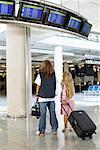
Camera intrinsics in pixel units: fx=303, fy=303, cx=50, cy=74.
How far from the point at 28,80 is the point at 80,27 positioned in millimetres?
3725

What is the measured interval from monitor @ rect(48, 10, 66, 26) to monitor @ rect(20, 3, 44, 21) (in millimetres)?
272

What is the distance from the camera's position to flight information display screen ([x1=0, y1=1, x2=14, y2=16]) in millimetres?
6324

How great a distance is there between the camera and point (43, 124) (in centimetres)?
681

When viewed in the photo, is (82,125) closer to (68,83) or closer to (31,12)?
(68,83)

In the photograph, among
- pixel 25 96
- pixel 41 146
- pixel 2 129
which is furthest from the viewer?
pixel 25 96

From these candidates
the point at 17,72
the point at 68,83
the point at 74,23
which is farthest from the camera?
the point at 17,72

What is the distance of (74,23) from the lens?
762cm

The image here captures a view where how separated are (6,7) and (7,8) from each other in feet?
0.11

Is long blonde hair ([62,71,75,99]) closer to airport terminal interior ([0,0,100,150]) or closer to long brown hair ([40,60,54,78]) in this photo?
airport terminal interior ([0,0,100,150])

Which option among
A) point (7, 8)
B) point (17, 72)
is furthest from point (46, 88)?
point (17, 72)

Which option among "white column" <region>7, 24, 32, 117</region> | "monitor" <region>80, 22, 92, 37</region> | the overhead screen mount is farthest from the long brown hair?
"white column" <region>7, 24, 32, 117</region>

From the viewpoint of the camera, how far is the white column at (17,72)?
35.0 feet

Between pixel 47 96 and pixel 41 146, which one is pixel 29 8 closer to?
pixel 47 96

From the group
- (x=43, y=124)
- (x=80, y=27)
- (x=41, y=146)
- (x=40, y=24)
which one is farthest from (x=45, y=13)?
(x=41, y=146)
